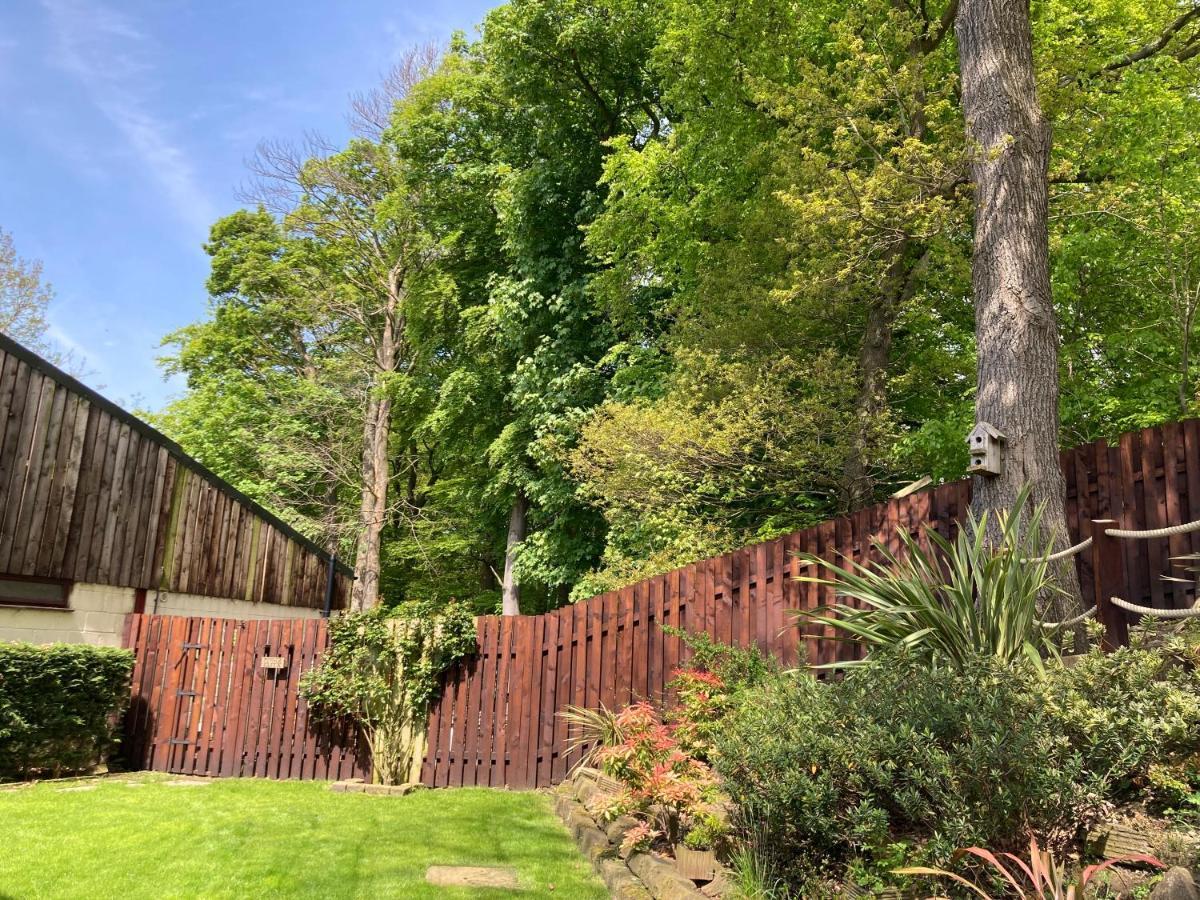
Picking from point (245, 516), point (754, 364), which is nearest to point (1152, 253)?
point (754, 364)

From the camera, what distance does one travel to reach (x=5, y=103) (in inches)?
608

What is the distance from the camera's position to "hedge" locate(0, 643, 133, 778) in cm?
782

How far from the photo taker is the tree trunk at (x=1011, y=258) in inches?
226

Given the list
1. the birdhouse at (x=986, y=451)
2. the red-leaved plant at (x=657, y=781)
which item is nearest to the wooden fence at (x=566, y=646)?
the birdhouse at (x=986, y=451)

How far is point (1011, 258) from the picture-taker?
6.11 meters

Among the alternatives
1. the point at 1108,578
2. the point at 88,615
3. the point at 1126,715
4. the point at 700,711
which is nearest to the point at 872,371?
the point at 1108,578

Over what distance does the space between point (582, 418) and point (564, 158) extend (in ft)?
20.9

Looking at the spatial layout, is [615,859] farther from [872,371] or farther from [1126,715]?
[872,371]

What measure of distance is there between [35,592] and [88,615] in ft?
2.03

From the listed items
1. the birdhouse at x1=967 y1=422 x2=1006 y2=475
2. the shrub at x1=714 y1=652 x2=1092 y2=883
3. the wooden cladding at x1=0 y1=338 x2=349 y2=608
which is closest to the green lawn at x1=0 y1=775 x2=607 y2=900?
the shrub at x1=714 y1=652 x2=1092 y2=883

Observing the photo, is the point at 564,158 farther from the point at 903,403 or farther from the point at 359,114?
the point at 903,403

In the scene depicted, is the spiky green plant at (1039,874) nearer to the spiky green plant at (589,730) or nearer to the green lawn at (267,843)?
the green lawn at (267,843)

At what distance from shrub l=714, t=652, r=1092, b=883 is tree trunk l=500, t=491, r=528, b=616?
545 inches

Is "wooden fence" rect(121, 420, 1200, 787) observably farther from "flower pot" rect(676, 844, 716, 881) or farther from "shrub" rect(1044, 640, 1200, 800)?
"shrub" rect(1044, 640, 1200, 800)
